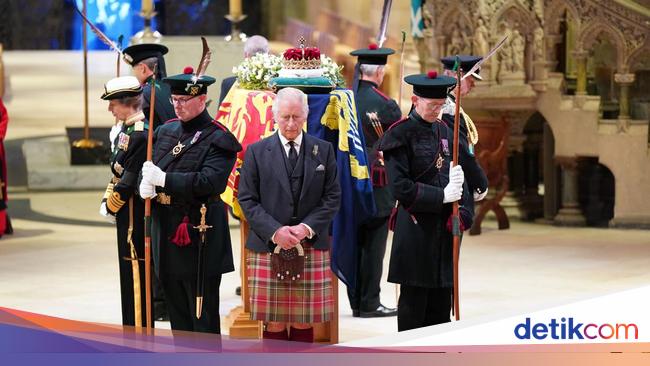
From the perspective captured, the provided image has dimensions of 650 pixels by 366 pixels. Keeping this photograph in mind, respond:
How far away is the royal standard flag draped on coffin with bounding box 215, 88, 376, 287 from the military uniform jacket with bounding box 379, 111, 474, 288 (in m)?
0.76

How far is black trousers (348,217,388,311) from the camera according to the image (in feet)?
35.0

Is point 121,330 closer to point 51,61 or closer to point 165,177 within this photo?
point 165,177

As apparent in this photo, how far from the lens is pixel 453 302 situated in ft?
27.7

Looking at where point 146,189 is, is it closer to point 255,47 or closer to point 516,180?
point 255,47

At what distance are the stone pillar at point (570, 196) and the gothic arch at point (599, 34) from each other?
1039 millimetres

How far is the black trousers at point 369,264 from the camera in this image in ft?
35.0

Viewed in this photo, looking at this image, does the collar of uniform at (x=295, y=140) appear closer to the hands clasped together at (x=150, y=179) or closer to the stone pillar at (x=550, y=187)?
the hands clasped together at (x=150, y=179)

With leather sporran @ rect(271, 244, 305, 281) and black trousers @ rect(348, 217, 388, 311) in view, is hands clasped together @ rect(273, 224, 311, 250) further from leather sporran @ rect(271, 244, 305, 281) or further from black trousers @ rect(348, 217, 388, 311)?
black trousers @ rect(348, 217, 388, 311)

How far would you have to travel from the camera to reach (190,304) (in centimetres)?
852

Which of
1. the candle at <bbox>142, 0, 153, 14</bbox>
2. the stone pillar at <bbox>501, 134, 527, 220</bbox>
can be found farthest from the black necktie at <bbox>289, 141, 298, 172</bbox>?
the candle at <bbox>142, 0, 153, 14</bbox>

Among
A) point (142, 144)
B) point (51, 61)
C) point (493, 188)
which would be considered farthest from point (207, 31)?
point (142, 144)

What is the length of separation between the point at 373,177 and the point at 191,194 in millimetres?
2718

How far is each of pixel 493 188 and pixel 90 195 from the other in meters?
4.70

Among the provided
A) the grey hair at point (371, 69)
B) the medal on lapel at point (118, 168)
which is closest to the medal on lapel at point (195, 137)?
the medal on lapel at point (118, 168)
